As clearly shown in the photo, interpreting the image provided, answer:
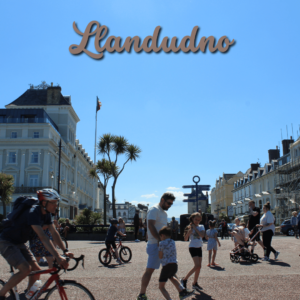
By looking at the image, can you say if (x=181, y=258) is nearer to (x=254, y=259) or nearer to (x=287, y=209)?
(x=254, y=259)

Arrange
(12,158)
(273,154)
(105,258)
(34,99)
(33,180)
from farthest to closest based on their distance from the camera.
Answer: (273,154)
(34,99)
(12,158)
(33,180)
(105,258)

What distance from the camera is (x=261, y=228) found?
1076cm

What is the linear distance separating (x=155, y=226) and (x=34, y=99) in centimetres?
5862

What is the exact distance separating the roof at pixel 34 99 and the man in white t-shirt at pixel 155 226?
56.9m

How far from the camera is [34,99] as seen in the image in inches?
2368

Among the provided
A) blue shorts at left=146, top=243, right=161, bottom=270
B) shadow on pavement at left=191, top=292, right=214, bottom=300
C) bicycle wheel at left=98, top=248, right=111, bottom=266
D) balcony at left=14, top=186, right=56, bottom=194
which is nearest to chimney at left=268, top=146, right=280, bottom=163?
balcony at left=14, top=186, right=56, bottom=194

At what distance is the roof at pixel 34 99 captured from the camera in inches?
2338

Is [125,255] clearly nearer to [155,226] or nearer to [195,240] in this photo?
[195,240]

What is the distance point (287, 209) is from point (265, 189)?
19590mm

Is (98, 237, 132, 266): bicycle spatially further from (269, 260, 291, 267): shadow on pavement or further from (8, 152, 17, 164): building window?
(8, 152, 17, 164): building window

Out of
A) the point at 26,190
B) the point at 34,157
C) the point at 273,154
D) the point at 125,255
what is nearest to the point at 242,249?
the point at 125,255

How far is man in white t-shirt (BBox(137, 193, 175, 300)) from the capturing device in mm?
5352

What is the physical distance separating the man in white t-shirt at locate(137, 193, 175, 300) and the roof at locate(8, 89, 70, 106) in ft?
187

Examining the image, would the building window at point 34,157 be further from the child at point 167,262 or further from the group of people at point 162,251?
the child at point 167,262
